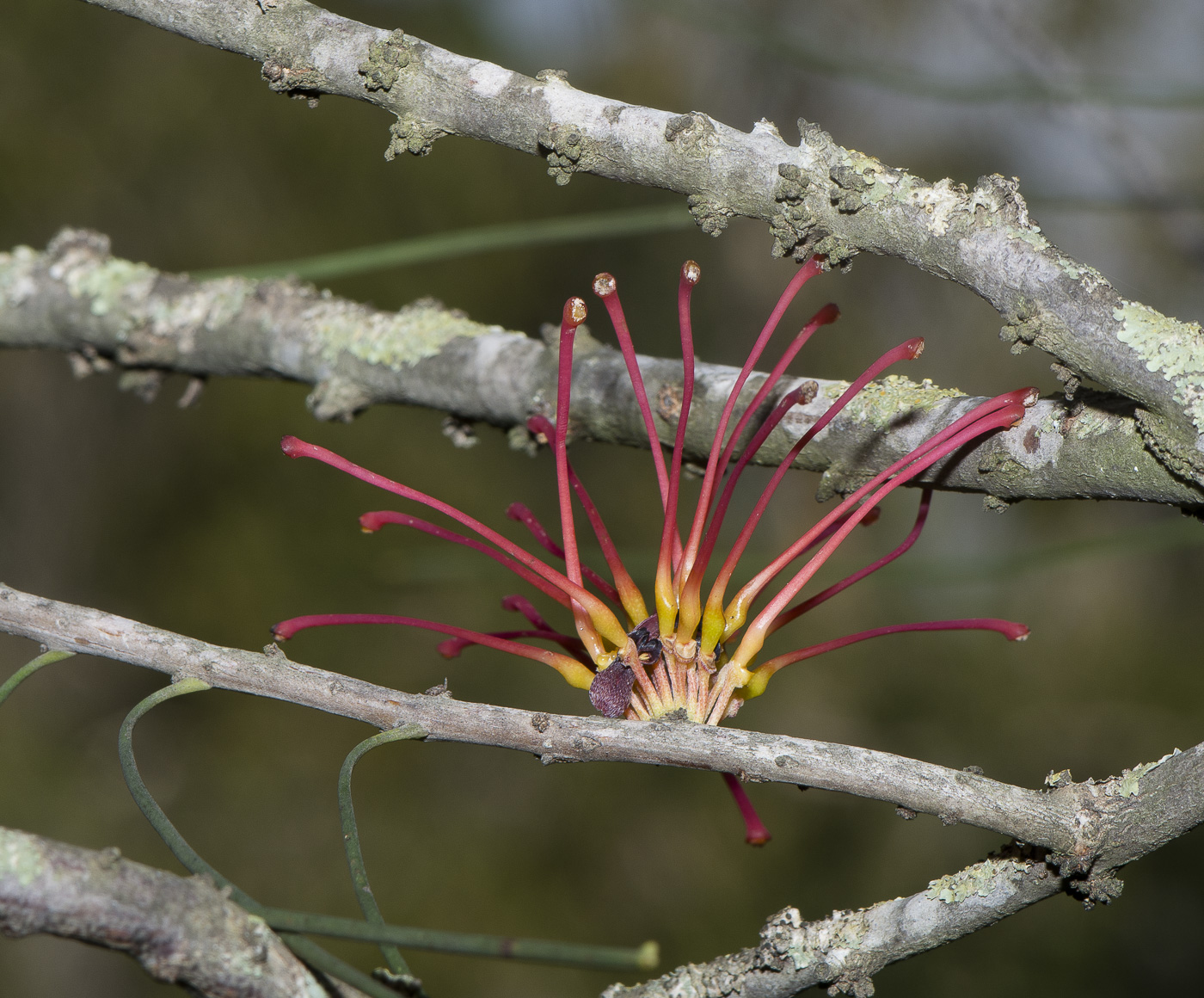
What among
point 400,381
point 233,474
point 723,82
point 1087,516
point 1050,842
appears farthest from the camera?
point 723,82

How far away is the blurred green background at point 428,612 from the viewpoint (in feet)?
5.04

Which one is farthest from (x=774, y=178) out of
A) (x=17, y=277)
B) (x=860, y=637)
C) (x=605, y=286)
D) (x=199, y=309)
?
(x=17, y=277)

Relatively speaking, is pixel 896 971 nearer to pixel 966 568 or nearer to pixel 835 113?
pixel 966 568

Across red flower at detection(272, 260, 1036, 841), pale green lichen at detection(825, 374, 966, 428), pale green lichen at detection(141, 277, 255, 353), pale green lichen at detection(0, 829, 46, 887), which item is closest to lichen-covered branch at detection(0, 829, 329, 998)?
pale green lichen at detection(0, 829, 46, 887)

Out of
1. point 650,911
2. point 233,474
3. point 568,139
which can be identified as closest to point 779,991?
point 568,139

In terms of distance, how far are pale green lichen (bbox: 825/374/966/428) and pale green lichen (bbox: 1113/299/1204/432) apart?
0.41 ft

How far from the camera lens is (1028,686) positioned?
1.92 meters

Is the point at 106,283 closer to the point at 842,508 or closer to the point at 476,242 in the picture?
the point at 476,242

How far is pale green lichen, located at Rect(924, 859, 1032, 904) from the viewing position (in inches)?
13.8

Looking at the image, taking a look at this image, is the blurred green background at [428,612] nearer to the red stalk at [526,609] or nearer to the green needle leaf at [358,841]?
the red stalk at [526,609]

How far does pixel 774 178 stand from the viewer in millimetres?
344

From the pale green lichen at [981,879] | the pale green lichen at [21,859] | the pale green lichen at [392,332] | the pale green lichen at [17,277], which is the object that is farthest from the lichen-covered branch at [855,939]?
the pale green lichen at [17,277]

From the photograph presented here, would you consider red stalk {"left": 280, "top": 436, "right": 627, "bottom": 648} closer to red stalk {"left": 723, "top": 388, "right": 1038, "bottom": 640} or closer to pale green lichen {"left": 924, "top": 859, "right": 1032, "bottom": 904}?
red stalk {"left": 723, "top": 388, "right": 1038, "bottom": 640}

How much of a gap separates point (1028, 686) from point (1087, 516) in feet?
1.39
